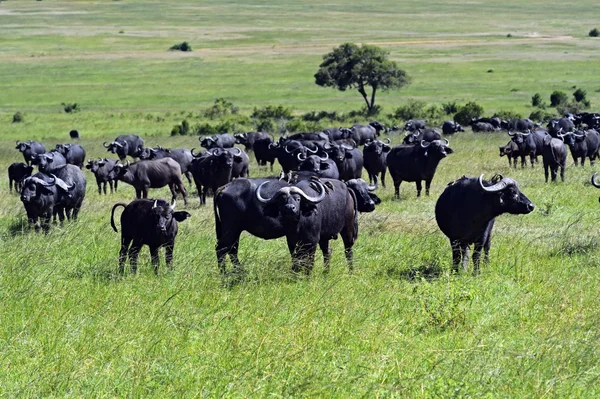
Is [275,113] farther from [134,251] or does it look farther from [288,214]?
[288,214]

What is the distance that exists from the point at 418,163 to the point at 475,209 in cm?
1089

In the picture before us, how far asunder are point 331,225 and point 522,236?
4.70 metres

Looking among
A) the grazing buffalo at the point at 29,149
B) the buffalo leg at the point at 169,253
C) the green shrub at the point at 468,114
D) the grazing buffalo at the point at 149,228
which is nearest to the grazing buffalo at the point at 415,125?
the green shrub at the point at 468,114

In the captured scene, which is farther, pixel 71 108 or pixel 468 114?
pixel 71 108

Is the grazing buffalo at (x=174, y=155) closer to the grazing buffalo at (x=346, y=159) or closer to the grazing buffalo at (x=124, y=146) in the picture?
the grazing buffalo at (x=346, y=159)

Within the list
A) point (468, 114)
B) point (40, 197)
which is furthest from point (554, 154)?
point (468, 114)

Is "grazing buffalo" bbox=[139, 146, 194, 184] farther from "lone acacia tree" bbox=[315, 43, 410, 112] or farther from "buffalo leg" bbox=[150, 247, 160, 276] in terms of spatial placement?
"lone acacia tree" bbox=[315, 43, 410, 112]

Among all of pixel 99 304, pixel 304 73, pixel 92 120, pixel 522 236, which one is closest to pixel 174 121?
pixel 92 120

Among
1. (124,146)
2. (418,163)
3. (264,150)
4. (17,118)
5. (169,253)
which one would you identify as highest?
(169,253)

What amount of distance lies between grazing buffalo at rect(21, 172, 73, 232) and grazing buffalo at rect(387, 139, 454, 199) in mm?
9400

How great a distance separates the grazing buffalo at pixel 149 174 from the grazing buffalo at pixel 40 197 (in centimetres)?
558

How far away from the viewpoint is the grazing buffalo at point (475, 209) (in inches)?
514

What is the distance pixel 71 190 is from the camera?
63.7 ft

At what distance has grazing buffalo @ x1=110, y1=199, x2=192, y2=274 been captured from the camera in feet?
42.9
